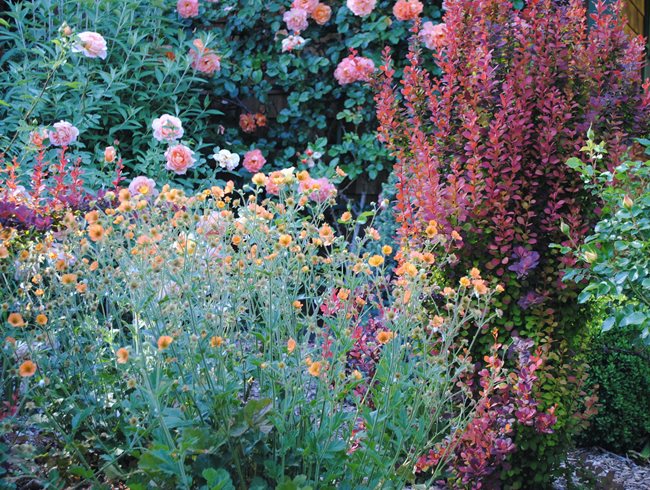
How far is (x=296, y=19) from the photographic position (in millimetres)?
4887

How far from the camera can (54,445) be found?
2.30 m

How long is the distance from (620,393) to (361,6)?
112 inches

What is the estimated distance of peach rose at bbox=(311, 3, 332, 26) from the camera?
4.92 metres

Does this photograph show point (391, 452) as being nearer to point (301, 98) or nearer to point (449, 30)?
point (449, 30)

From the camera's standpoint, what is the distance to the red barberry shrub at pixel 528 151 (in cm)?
243

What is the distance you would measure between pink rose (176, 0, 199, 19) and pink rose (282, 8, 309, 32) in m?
0.63

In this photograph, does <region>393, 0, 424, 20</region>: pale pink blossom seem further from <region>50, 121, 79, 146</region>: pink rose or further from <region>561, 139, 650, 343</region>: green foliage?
<region>561, 139, 650, 343</region>: green foliage

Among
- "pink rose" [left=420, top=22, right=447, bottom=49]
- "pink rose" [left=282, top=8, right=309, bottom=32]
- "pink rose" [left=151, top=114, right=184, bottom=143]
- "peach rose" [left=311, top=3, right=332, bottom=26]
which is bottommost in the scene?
"pink rose" [left=151, top=114, right=184, bottom=143]

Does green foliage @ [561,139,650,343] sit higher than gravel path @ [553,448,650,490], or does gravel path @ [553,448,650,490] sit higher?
green foliage @ [561,139,650,343]

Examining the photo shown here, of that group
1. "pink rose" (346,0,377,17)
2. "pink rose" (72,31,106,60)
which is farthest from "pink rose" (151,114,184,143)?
"pink rose" (346,0,377,17)

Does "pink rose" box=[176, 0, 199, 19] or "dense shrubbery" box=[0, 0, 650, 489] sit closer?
"dense shrubbery" box=[0, 0, 650, 489]

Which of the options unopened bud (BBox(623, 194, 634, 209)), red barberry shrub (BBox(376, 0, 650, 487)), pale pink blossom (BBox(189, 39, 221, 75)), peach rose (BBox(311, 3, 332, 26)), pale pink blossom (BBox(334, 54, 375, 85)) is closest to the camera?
unopened bud (BBox(623, 194, 634, 209))

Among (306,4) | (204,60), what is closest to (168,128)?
(204,60)

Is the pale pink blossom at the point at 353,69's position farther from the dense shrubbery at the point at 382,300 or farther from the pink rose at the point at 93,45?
the pink rose at the point at 93,45
